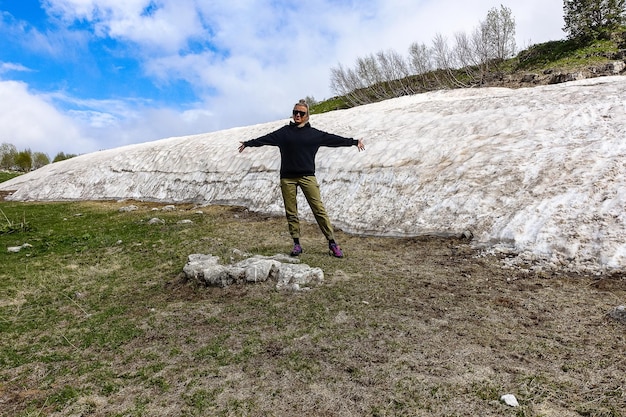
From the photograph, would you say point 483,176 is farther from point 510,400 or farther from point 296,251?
point 510,400

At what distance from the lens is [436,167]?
1516 cm

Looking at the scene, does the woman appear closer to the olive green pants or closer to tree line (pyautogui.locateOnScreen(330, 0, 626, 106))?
the olive green pants

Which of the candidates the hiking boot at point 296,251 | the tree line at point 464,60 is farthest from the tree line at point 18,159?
the hiking boot at point 296,251

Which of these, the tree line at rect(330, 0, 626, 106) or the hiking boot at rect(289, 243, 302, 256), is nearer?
the hiking boot at rect(289, 243, 302, 256)

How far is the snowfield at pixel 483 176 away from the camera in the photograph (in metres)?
9.79

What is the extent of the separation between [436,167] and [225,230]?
8.74 meters

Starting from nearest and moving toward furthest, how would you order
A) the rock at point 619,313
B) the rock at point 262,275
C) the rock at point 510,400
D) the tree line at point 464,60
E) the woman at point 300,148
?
1. the rock at point 510,400
2. the rock at point 619,313
3. the rock at point 262,275
4. the woman at point 300,148
5. the tree line at point 464,60

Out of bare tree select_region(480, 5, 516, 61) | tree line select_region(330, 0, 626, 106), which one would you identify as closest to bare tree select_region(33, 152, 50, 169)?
tree line select_region(330, 0, 626, 106)

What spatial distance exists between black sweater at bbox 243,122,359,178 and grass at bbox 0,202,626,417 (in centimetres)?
246

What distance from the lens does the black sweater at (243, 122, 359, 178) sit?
31.1 ft

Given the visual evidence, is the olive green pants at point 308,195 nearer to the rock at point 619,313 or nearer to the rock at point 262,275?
the rock at point 262,275

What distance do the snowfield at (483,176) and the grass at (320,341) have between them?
166cm

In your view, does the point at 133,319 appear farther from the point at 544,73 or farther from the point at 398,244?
the point at 544,73

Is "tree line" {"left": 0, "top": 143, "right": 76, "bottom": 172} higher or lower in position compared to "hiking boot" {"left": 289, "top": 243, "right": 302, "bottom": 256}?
higher
